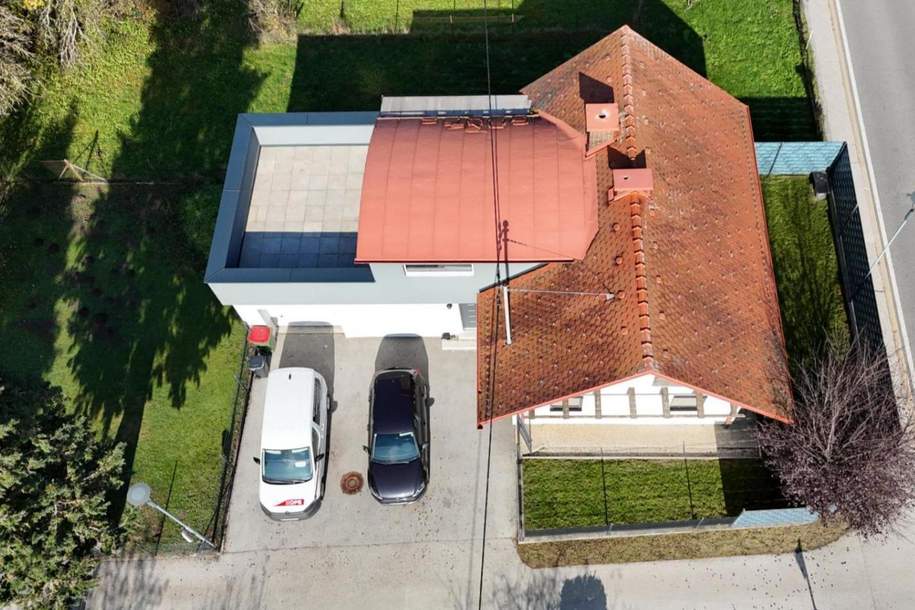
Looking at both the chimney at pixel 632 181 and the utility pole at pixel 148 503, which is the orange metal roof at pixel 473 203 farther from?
the utility pole at pixel 148 503

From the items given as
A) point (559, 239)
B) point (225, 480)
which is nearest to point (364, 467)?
point (225, 480)

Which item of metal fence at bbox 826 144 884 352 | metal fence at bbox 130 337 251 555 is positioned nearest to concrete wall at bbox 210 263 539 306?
metal fence at bbox 130 337 251 555

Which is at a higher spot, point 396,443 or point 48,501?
point 396,443

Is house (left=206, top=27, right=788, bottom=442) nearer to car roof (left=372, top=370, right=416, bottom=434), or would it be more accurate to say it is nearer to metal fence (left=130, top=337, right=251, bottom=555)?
car roof (left=372, top=370, right=416, bottom=434)

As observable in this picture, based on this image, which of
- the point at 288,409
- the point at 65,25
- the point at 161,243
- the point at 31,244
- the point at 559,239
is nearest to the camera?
the point at 559,239

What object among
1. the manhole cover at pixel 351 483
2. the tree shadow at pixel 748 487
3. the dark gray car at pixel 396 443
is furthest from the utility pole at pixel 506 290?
the tree shadow at pixel 748 487

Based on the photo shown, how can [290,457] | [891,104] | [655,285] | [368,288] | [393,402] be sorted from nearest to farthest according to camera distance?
[655,285] < [368,288] < [290,457] < [393,402] < [891,104]

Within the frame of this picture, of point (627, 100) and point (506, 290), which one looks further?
point (627, 100)

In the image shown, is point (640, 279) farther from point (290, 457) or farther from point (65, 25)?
point (65, 25)
